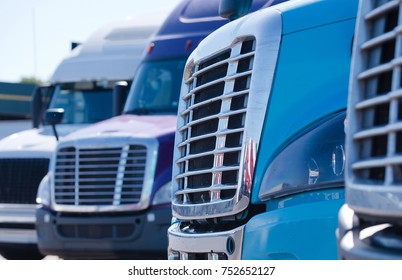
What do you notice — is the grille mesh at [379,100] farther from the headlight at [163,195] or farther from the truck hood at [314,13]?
the headlight at [163,195]

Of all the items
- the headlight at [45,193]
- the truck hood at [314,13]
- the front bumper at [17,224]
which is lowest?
the front bumper at [17,224]

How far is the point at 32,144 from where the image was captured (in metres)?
10.2

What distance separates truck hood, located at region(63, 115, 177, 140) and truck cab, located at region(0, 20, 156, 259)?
51.1 inches

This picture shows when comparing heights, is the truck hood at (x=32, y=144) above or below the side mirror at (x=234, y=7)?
below

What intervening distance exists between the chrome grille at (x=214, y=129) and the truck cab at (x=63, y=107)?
5.21 meters

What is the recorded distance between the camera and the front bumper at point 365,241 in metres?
2.42

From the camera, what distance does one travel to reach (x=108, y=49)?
11.2m

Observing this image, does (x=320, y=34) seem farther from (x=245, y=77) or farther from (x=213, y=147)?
(x=213, y=147)

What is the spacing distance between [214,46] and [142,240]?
3724mm

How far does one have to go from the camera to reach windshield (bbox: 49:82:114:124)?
11.0 metres

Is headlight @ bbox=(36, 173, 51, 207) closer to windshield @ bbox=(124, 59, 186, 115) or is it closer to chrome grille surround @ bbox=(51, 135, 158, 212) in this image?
chrome grille surround @ bbox=(51, 135, 158, 212)

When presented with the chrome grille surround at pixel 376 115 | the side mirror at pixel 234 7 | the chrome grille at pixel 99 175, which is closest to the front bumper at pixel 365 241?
the chrome grille surround at pixel 376 115

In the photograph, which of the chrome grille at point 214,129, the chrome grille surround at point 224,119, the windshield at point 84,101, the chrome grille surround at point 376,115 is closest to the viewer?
the chrome grille surround at point 376,115
